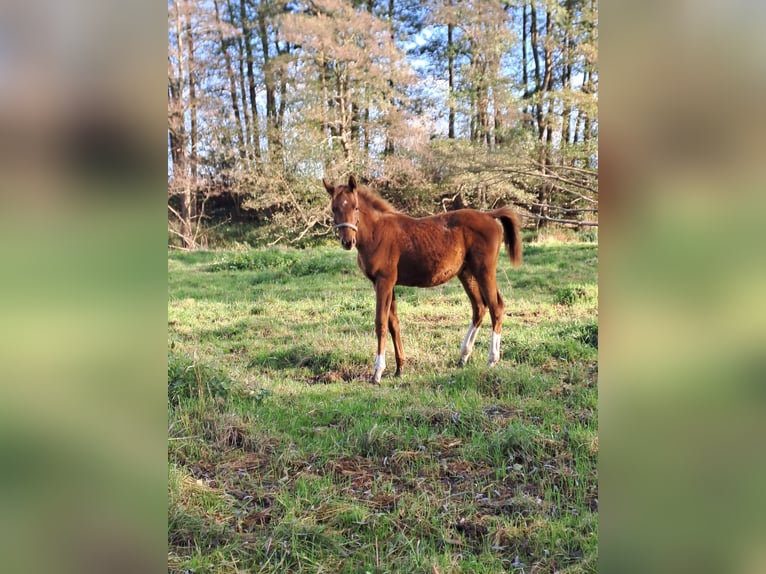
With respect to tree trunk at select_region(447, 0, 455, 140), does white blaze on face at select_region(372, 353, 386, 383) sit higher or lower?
lower

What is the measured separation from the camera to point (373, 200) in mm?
3295

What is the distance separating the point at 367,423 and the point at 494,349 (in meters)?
0.96

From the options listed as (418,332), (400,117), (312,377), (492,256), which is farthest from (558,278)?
(312,377)

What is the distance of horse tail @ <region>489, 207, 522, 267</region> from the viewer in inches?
132

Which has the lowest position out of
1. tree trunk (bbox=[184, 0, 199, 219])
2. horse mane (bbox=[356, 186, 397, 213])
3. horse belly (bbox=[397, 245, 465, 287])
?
horse belly (bbox=[397, 245, 465, 287])

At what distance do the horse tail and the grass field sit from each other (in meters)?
0.07

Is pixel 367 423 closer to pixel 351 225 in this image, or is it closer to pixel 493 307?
pixel 493 307

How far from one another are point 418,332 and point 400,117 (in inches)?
57.9

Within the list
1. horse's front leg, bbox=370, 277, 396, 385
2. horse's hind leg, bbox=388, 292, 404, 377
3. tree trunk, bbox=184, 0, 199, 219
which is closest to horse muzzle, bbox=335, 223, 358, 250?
horse's front leg, bbox=370, 277, 396, 385

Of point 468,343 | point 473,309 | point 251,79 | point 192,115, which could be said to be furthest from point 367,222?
point 192,115

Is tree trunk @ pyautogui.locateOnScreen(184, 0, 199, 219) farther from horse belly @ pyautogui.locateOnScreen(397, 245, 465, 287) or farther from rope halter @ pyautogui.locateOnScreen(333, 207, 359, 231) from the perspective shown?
horse belly @ pyautogui.locateOnScreen(397, 245, 465, 287)

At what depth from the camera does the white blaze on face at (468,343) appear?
3.27 metres

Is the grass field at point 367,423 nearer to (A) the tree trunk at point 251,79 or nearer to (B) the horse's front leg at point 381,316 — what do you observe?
(B) the horse's front leg at point 381,316
